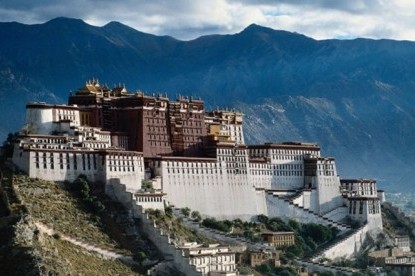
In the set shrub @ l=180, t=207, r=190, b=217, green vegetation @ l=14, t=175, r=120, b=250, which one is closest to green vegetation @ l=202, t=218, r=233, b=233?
shrub @ l=180, t=207, r=190, b=217

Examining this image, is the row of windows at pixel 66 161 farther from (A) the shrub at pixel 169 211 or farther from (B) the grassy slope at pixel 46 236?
(A) the shrub at pixel 169 211

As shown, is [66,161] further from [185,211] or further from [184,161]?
[184,161]

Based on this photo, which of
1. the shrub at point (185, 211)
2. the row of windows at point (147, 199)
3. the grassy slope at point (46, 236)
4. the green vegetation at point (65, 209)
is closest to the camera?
the grassy slope at point (46, 236)

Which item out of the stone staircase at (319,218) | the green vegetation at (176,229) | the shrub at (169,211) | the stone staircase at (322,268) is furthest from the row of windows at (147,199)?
the stone staircase at (319,218)

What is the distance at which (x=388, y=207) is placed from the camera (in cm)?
17350

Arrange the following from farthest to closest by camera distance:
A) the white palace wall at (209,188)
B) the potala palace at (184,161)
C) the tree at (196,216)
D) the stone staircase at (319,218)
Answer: the stone staircase at (319,218)
the tree at (196,216)
the white palace wall at (209,188)
the potala palace at (184,161)

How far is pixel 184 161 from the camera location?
137 m

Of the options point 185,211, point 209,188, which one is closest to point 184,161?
point 209,188

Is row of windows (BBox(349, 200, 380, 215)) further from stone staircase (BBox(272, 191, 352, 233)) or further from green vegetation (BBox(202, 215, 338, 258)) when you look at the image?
green vegetation (BBox(202, 215, 338, 258))

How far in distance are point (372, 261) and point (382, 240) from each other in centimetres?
812

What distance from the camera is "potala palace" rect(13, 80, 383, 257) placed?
12419 centimetres

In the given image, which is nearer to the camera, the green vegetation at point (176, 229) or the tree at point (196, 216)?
the green vegetation at point (176, 229)

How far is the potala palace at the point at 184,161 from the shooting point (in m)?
124

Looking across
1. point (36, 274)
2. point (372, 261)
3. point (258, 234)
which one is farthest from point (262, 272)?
point (36, 274)
